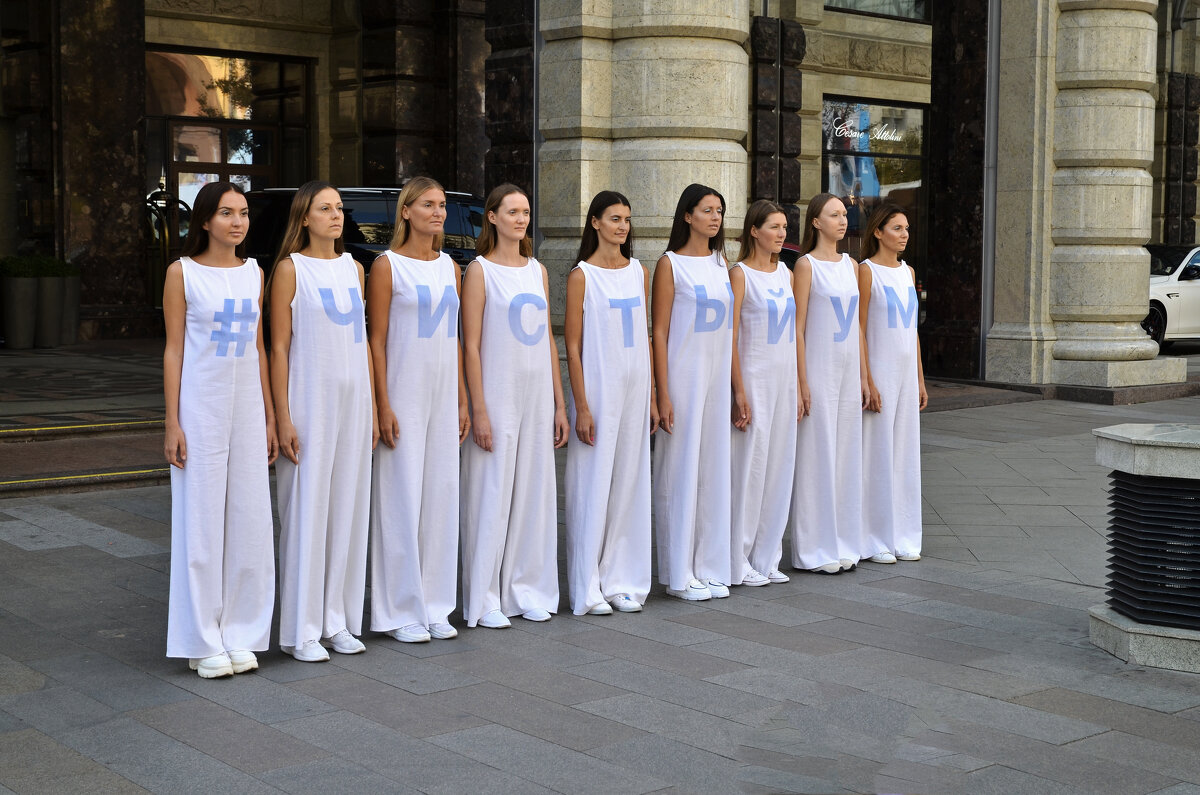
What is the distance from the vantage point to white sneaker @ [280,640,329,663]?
18.5 feet

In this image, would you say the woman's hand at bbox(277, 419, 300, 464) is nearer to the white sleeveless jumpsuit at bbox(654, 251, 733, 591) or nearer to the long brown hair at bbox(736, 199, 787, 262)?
the white sleeveless jumpsuit at bbox(654, 251, 733, 591)

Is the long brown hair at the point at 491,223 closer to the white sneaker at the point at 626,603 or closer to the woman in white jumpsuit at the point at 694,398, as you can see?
the woman in white jumpsuit at the point at 694,398

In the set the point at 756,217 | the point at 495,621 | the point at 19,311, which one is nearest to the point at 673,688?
the point at 495,621

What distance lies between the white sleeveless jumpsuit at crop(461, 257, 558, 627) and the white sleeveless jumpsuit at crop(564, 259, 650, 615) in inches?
7.3

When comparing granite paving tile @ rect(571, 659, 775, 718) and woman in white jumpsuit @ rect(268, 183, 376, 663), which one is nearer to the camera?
granite paving tile @ rect(571, 659, 775, 718)

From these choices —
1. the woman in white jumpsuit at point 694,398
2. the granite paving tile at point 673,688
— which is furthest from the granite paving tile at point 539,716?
the woman in white jumpsuit at point 694,398

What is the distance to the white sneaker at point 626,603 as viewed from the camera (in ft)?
21.3

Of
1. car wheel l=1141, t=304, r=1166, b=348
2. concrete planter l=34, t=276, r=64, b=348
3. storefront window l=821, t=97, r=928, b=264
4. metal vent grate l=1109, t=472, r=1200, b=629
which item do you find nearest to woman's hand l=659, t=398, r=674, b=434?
metal vent grate l=1109, t=472, r=1200, b=629

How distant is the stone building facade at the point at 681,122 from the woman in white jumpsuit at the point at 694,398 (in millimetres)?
3726

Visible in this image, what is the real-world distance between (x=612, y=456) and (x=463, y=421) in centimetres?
72

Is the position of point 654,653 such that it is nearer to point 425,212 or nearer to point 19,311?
point 425,212

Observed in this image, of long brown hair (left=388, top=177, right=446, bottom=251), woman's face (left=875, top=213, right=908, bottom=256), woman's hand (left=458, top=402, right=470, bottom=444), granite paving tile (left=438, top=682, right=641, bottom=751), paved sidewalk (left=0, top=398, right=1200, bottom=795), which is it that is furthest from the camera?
woman's face (left=875, top=213, right=908, bottom=256)

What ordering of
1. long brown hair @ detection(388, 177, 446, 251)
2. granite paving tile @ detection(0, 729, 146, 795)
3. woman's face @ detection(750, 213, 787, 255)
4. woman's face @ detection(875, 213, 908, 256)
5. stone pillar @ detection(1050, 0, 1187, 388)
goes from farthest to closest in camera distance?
stone pillar @ detection(1050, 0, 1187, 388)
woman's face @ detection(875, 213, 908, 256)
woman's face @ detection(750, 213, 787, 255)
long brown hair @ detection(388, 177, 446, 251)
granite paving tile @ detection(0, 729, 146, 795)

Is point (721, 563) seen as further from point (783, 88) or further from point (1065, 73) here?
point (783, 88)
